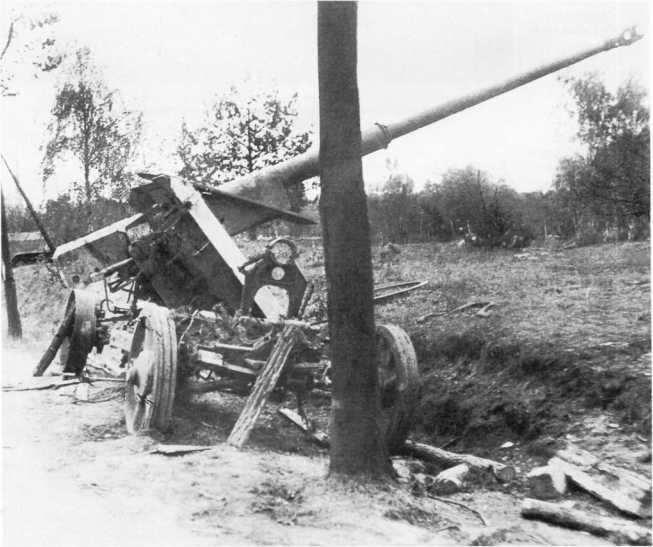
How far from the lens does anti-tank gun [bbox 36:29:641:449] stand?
222 inches

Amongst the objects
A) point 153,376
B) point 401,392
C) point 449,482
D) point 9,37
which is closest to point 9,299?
point 9,37

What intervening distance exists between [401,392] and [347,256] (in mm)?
1665

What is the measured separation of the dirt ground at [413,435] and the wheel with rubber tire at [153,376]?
21 centimetres

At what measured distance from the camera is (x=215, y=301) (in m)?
7.24

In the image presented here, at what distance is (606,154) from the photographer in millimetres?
10391

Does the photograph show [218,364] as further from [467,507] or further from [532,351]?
[532,351]

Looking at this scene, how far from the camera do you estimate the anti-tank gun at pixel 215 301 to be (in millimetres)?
5641

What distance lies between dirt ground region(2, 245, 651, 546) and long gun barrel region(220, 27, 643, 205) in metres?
2.30

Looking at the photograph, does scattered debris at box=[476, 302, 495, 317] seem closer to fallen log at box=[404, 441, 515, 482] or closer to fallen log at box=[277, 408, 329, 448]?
fallen log at box=[277, 408, 329, 448]

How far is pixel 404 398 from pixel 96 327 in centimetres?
365

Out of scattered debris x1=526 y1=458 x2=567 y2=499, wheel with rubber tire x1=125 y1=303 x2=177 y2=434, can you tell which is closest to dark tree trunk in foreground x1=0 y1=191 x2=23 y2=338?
wheel with rubber tire x1=125 y1=303 x2=177 y2=434

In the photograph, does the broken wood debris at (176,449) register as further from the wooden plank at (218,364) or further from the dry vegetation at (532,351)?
the dry vegetation at (532,351)

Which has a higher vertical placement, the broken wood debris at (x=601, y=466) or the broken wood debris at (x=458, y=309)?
the broken wood debris at (x=458, y=309)

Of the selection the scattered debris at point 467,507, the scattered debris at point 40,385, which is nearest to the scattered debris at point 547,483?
the scattered debris at point 467,507
